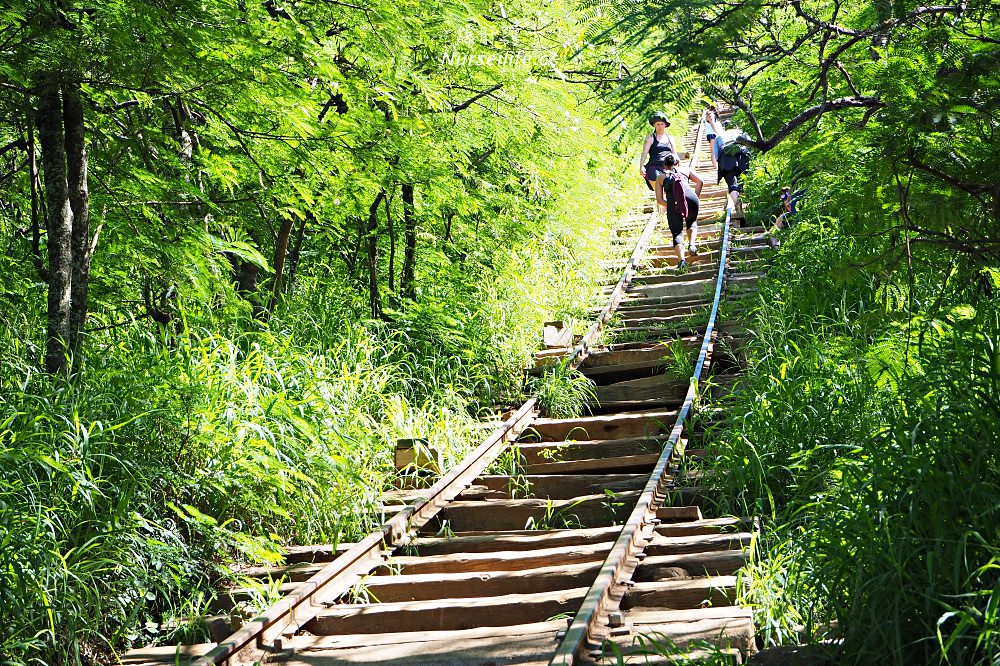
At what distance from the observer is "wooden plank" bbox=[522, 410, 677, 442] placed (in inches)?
332

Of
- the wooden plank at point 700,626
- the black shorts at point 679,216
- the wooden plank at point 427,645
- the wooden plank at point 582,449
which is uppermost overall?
the black shorts at point 679,216

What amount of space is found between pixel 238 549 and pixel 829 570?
11.2 feet

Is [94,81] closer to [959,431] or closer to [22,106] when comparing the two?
[22,106]

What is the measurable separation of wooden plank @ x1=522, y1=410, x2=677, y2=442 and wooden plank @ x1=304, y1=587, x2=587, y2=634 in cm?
330

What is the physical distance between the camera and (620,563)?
17.6 feet

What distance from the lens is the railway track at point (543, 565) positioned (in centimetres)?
457

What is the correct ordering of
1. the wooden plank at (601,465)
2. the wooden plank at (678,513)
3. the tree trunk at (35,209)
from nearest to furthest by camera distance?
the wooden plank at (678,513)
the tree trunk at (35,209)
the wooden plank at (601,465)

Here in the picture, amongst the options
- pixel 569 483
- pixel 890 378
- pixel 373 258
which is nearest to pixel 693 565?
pixel 890 378

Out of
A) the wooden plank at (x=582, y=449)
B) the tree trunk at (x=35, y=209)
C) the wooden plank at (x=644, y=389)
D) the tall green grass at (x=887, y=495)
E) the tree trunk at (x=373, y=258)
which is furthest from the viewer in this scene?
the tree trunk at (x=373, y=258)

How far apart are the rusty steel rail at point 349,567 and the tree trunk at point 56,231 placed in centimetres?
229

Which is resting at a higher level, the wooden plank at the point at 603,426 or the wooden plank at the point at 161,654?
the wooden plank at the point at 603,426

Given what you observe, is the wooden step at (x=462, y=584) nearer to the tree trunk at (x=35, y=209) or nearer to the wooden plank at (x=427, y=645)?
the wooden plank at (x=427, y=645)

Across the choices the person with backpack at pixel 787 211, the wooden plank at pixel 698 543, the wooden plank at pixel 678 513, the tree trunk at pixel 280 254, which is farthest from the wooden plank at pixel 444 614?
the person with backpack at pixel 787 211

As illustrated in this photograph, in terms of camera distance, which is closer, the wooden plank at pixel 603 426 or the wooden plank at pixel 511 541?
the wooden plank at pixel 511 541
